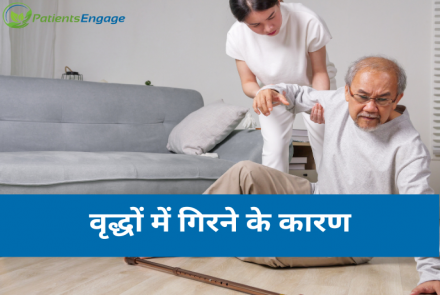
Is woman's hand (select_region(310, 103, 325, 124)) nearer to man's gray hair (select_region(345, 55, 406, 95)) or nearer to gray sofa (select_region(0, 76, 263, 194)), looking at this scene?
man's gray hair (select_region(345, 55, 406, 95))

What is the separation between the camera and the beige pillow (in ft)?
8.23

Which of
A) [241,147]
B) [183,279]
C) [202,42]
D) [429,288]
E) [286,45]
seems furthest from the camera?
[202,42]

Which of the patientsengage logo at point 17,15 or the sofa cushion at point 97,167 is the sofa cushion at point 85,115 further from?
the patientsengage logo at point 17,15

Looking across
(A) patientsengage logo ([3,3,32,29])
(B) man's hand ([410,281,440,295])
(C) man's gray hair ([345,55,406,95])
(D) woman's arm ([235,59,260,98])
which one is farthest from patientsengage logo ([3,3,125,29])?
(B) man's hand ([410,281,440,295])

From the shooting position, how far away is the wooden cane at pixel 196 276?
4.31 ft

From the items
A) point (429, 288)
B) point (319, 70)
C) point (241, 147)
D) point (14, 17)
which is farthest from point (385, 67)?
point (14, 17)

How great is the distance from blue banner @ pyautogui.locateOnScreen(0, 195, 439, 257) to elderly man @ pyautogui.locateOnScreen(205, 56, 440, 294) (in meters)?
0.07

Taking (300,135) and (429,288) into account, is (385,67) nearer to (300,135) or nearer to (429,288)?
(429,288)

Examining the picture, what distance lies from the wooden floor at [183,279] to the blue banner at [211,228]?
71 mm

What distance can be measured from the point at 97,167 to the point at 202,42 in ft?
7.46

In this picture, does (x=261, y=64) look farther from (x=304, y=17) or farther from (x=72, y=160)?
(x=72, y=160)

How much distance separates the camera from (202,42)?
391 centimetres

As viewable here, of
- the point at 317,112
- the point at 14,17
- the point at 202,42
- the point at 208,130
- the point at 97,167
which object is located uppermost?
the point at 14,17

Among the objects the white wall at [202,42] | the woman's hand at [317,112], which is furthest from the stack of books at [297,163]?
the woman's hand at [317,112]
